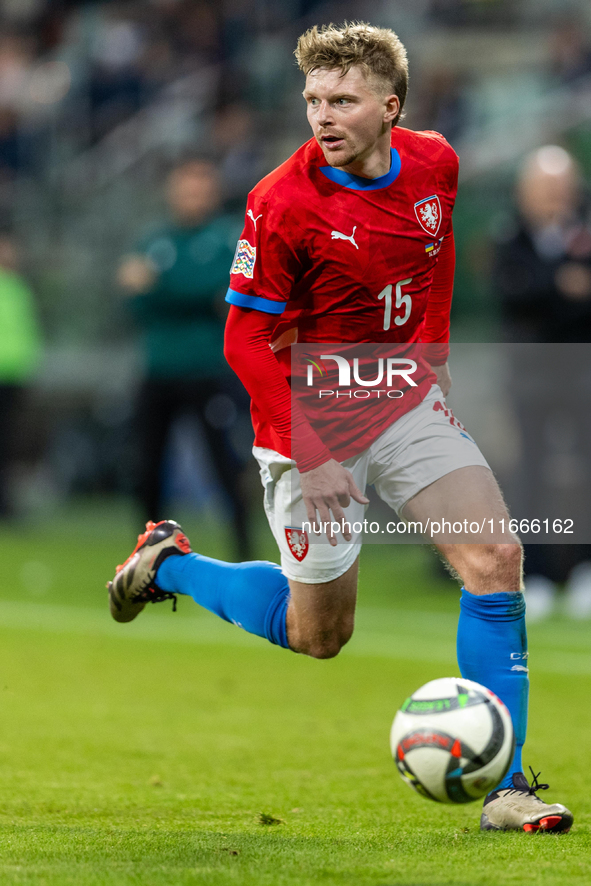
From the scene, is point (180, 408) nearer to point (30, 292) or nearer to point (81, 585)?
point (81, 585)

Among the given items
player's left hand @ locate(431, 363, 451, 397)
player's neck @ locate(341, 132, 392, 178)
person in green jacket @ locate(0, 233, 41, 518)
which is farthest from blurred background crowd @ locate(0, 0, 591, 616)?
player's neck @ locate(341, 132, 392, 178)

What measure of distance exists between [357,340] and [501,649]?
1.09 meters

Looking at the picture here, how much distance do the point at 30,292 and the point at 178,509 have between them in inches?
118

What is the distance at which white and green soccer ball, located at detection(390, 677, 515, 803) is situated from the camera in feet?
10.4

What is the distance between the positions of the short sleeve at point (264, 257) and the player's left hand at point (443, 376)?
2.68ft

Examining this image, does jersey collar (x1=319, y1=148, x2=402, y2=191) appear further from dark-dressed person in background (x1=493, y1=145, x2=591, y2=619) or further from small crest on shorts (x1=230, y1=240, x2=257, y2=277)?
dark-dressed person in background (x1=493, y1=145, x2=591, y2=619)

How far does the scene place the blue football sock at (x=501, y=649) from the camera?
12.2 ft

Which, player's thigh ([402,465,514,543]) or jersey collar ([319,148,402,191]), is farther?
jersey collar ([319,148,402,191])

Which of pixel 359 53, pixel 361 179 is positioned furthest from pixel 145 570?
pixel 359 53

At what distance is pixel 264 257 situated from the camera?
12.2 feet

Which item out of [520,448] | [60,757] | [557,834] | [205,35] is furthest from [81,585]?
[205,35]

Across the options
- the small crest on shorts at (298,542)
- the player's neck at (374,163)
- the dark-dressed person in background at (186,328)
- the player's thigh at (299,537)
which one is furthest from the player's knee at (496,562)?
the dark-dressed person in background at (186,328)

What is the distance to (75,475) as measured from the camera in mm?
15500

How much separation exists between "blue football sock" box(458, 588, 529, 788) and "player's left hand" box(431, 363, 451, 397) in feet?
2.99
